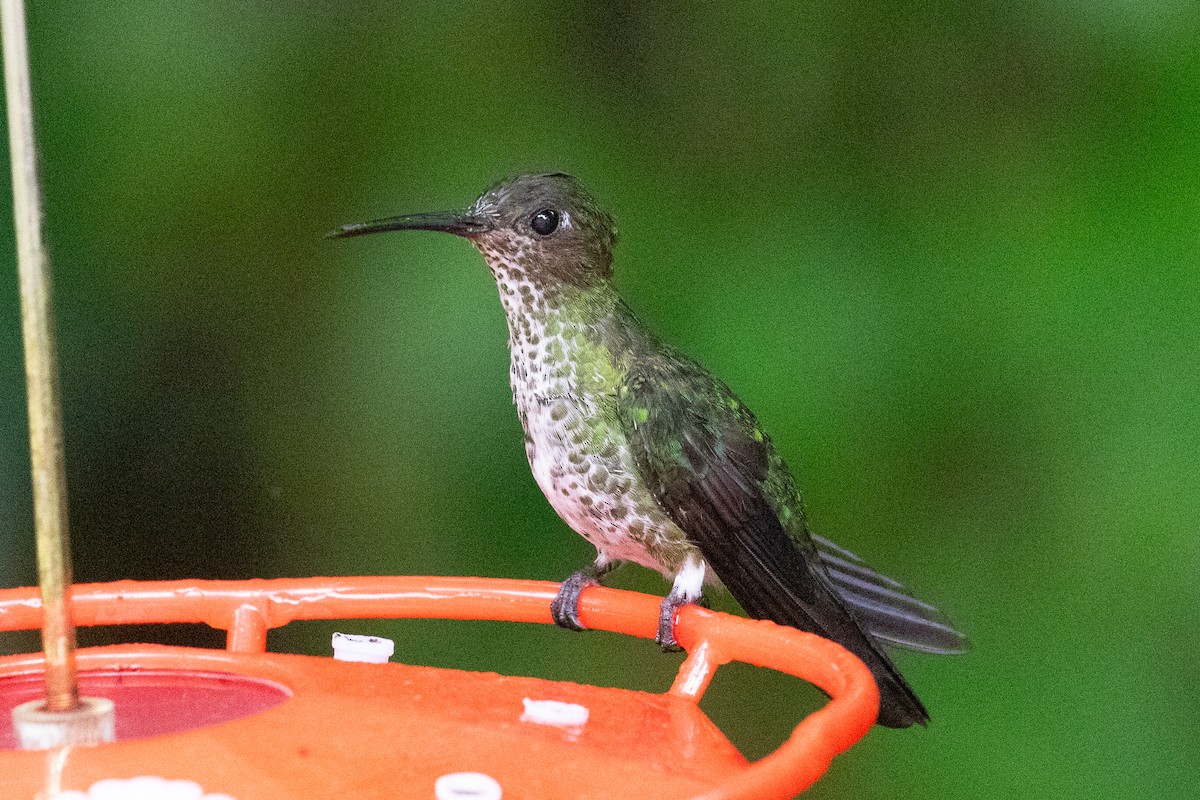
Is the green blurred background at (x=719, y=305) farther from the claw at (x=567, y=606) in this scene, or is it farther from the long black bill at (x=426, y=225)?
the claw at (x=567, y=606)

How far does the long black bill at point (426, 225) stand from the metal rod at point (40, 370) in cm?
74

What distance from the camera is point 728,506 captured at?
1567 mm

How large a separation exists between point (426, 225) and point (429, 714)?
2.46ft

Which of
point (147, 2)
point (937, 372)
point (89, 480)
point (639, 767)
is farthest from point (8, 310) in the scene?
point (639, 767)

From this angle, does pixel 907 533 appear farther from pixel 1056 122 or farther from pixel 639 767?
pixel 639 767

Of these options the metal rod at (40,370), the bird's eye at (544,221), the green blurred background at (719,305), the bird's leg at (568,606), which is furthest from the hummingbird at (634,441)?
the metal rod at (40,370)

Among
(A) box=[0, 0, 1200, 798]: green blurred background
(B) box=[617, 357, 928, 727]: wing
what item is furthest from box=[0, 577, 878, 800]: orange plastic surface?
Result: (A) box=[0, 0, 1200, 798]: green blurred background

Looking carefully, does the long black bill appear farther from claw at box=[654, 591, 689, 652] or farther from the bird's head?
claw at box=[654, 591, 689, 652]

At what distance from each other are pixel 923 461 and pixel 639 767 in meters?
1.22

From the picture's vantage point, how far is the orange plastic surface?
0.73m

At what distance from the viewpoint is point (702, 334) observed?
1.98 m

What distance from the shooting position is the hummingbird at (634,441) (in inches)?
60.5

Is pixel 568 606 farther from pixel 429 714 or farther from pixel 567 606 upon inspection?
pixel 429 714

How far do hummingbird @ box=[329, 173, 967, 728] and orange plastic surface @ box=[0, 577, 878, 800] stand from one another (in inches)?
12.9
